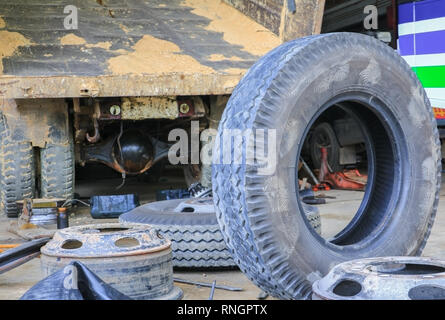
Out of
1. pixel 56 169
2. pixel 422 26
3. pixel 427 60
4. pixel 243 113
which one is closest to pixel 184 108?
pixel 56 169

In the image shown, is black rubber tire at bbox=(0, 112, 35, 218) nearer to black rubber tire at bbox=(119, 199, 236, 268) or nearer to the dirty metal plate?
the dirty metal plate

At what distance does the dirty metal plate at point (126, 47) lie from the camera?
5.01 meters

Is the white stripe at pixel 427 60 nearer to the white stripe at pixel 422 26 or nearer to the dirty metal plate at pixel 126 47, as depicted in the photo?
the white stripe at pixel 422 26

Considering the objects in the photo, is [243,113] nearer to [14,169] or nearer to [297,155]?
[297,155]

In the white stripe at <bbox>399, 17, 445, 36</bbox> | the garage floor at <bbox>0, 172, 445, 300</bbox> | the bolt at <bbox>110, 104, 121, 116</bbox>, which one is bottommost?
the garage floor at <bbox>0, 172, 445, 300</bbox>

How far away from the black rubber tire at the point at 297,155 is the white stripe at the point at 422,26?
5.71 meters

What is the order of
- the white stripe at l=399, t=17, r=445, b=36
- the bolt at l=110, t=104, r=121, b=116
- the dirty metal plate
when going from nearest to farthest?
the dirty metal plate
the bolt at l=110, t=104, r=121, b=116
the white stripe at l=399, t=17, r=445, b=36

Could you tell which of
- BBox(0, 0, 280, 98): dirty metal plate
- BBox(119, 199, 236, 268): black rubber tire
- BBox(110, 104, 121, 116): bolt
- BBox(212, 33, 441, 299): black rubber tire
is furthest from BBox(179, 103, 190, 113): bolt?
BBox(212, 33, 441, 299): black rubber tire

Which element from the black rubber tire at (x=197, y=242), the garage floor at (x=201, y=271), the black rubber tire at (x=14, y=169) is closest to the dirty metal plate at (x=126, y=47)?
the black rubber tire at (x=14, y=169)

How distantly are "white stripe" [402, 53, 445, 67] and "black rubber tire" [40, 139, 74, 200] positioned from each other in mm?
4643

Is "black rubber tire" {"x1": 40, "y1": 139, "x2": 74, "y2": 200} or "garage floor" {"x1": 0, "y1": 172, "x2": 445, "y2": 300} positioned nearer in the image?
"garage floor" {"x1": 0, "y1": 172, "x2": 445, "y2": 300}

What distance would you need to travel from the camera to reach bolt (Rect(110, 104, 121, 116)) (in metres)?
5.29

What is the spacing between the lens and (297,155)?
2.58 meters
